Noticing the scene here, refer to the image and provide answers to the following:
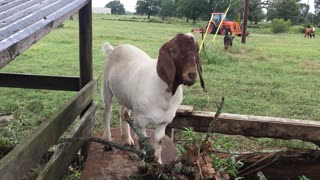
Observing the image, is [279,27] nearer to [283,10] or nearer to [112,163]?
[283,10]

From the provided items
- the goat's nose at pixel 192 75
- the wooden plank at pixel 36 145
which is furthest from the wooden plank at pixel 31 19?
the goat's nose at pixel 192 75

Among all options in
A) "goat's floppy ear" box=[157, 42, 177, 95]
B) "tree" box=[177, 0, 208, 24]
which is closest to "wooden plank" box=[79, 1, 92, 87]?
"goat's floppy ear" box=[157, 42, 177, 95]

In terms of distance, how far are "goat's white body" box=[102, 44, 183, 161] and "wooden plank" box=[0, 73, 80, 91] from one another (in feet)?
4.42

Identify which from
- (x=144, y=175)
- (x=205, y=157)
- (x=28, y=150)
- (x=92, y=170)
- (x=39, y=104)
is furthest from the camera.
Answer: (x=39, y=104)

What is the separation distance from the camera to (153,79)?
9.71 feet

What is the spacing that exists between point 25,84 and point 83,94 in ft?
4.20

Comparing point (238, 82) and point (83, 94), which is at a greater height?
point (83, 94)

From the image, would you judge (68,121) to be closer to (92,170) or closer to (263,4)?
(92,170)

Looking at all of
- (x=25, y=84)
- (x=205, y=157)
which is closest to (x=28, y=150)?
(x=205, y=157)

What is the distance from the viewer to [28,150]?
2.54 m

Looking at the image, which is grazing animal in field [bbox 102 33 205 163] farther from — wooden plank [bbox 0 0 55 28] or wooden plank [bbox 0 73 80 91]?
wooden plank [bbox 0 73 80 91]

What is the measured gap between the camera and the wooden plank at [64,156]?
3.12 m

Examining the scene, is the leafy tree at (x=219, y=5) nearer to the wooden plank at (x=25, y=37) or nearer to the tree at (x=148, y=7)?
the tree at (x=148, y=7)

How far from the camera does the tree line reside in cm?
5026
